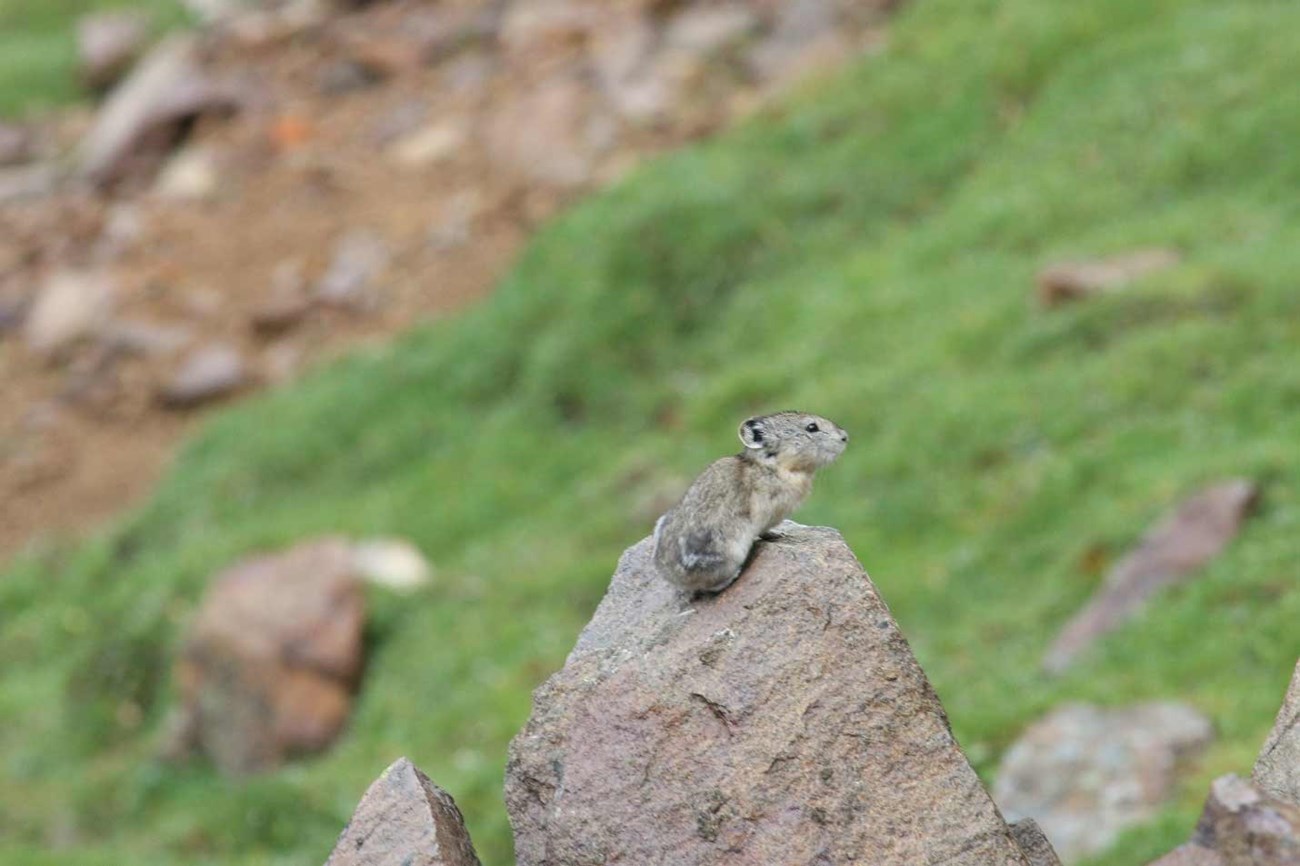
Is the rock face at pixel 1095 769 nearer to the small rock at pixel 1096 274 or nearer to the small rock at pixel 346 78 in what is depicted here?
the small rock at pixel 1096 274

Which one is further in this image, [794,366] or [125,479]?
[125,479]

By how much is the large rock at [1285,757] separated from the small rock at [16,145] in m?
31.1

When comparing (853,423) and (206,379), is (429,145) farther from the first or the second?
(853,423)

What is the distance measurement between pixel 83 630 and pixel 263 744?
5.02 metres

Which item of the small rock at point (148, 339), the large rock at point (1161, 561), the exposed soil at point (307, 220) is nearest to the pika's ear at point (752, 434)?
the large rock at point (1161, 561)

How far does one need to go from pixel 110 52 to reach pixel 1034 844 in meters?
32.9

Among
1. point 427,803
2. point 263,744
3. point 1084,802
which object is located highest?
point 427,803

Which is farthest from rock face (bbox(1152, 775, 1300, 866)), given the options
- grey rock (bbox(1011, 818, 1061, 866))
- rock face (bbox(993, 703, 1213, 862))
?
rock face (bbox(993, 703, 1213, 862))

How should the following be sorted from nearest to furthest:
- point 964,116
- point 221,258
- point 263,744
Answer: point 263,744 → point 964,116 → point 221,258

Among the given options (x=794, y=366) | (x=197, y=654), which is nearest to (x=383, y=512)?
(x=197, y=654)

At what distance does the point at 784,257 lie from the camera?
2205 cm

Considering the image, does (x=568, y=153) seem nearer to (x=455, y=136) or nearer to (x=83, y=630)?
(x=455, y=136)

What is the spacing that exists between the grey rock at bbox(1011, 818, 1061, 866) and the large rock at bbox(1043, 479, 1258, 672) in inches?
236

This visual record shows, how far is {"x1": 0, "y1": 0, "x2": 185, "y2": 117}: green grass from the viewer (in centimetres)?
3675
